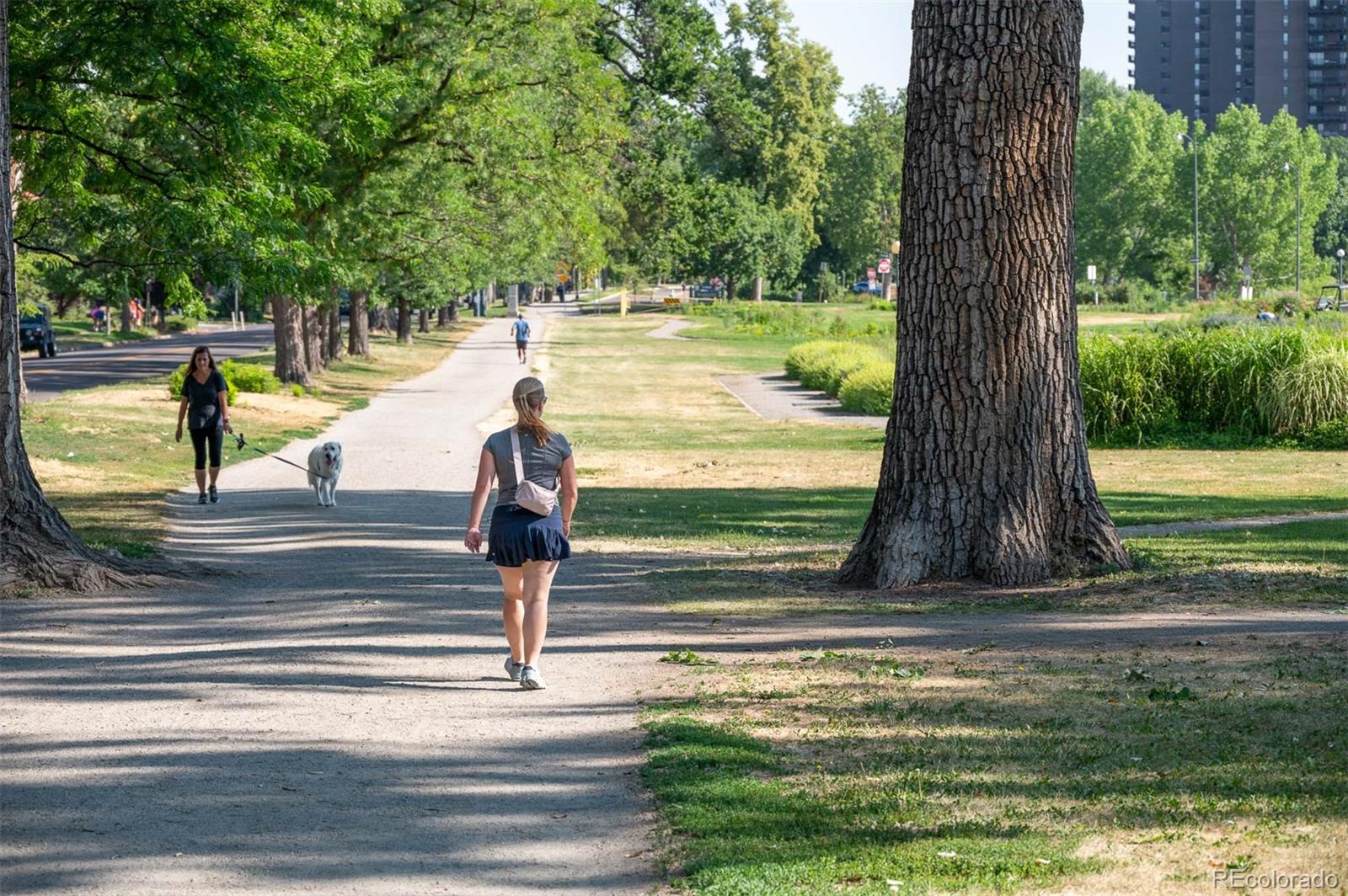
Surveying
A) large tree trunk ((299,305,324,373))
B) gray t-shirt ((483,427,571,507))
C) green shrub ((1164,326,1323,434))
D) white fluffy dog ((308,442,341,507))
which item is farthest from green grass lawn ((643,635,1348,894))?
large tree trunk ((299,305,324,373))

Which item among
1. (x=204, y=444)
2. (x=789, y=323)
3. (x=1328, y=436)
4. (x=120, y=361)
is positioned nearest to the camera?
(x=204, y=444)

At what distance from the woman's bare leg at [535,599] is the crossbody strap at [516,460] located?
45 cm

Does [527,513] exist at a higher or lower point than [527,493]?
lower

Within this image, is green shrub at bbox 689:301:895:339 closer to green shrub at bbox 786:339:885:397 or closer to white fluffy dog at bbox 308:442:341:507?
green shrub at bbox 786:339:885:397

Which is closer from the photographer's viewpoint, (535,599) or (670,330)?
(535,599)

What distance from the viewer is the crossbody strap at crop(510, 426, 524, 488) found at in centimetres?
840

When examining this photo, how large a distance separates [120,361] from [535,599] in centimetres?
4948

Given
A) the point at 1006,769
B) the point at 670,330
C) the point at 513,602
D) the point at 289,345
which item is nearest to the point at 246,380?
the point at 289,345

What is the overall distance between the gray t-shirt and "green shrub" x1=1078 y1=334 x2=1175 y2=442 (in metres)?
20.9

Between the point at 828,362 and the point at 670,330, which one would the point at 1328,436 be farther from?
the point at 670,330

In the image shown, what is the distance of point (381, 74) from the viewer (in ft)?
89.3

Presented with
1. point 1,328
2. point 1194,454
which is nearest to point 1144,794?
point 1,328

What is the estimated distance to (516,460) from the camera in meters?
8.41

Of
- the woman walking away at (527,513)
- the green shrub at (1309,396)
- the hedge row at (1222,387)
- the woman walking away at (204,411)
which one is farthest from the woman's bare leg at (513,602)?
the green shrub at (1309,396)
